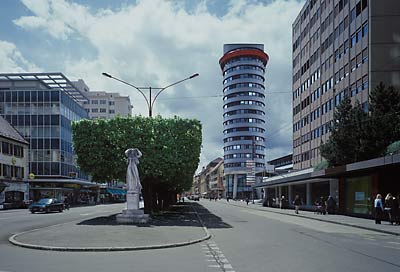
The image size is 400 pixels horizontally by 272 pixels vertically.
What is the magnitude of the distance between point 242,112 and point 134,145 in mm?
119301

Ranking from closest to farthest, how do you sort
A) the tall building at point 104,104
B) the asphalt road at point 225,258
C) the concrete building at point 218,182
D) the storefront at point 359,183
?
the asphalt road at point 225,258 → the storefront at point 359,183 → the tall building at point 104,104 → the concrete building at point 218,182

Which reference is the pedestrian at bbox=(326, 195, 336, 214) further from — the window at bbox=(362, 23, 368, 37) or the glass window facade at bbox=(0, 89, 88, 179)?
the glass window facade at bbox=(0, 89, 88, 179)

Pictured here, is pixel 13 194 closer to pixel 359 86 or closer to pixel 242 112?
pixel 359 86

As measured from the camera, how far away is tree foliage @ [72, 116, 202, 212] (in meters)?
29.5

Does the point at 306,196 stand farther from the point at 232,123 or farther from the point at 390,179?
the point at 232,123

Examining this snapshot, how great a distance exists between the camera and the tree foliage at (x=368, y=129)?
3775 cm

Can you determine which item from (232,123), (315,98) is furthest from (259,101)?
(315,98)

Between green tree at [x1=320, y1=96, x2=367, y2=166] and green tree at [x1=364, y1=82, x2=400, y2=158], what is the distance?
0.78 m

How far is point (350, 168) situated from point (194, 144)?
36.6 feet

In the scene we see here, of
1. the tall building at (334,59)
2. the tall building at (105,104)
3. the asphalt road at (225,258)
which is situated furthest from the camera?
the tall building at (105,104)

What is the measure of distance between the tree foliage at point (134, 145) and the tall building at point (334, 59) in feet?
86.8

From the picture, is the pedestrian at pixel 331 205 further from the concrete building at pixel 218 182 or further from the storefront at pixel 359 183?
the concrete building at pixel 218 182

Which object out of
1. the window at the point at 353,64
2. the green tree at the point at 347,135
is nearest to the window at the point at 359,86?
the window at the point at 353,64

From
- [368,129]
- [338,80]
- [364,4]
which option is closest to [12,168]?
[338,80]
